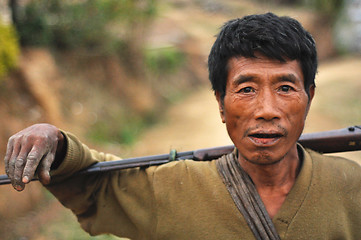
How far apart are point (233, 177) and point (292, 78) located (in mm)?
552

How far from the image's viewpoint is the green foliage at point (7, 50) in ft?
15.9

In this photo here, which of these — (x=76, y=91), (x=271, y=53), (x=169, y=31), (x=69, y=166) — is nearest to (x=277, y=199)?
(x=271, y=53)

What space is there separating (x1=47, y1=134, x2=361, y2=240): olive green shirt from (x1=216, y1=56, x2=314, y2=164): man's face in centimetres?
26

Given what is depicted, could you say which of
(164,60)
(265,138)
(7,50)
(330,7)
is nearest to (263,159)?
(265,138)

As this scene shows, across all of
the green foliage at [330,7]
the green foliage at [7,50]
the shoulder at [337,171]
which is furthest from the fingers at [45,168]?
the green foliage at [330,7]

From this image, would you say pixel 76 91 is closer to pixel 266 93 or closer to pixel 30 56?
pixel 30 56

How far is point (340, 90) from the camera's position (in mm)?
10219

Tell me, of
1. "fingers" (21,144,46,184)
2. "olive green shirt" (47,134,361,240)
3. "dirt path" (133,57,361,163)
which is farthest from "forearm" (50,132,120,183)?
"dirt path" (133,57,361,163)

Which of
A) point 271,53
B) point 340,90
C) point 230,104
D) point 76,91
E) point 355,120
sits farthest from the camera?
point 340,90

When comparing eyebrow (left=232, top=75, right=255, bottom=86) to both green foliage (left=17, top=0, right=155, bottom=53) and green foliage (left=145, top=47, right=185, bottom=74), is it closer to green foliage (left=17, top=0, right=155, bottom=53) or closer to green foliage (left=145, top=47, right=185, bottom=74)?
green foliage (left=17, top=0, right=155, bottom=53)

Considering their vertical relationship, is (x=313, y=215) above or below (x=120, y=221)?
above

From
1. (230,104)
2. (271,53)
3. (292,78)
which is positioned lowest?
(230,104)

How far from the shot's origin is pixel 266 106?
158 centimetres

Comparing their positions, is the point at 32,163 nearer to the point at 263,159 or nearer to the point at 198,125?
the point at 263,159
